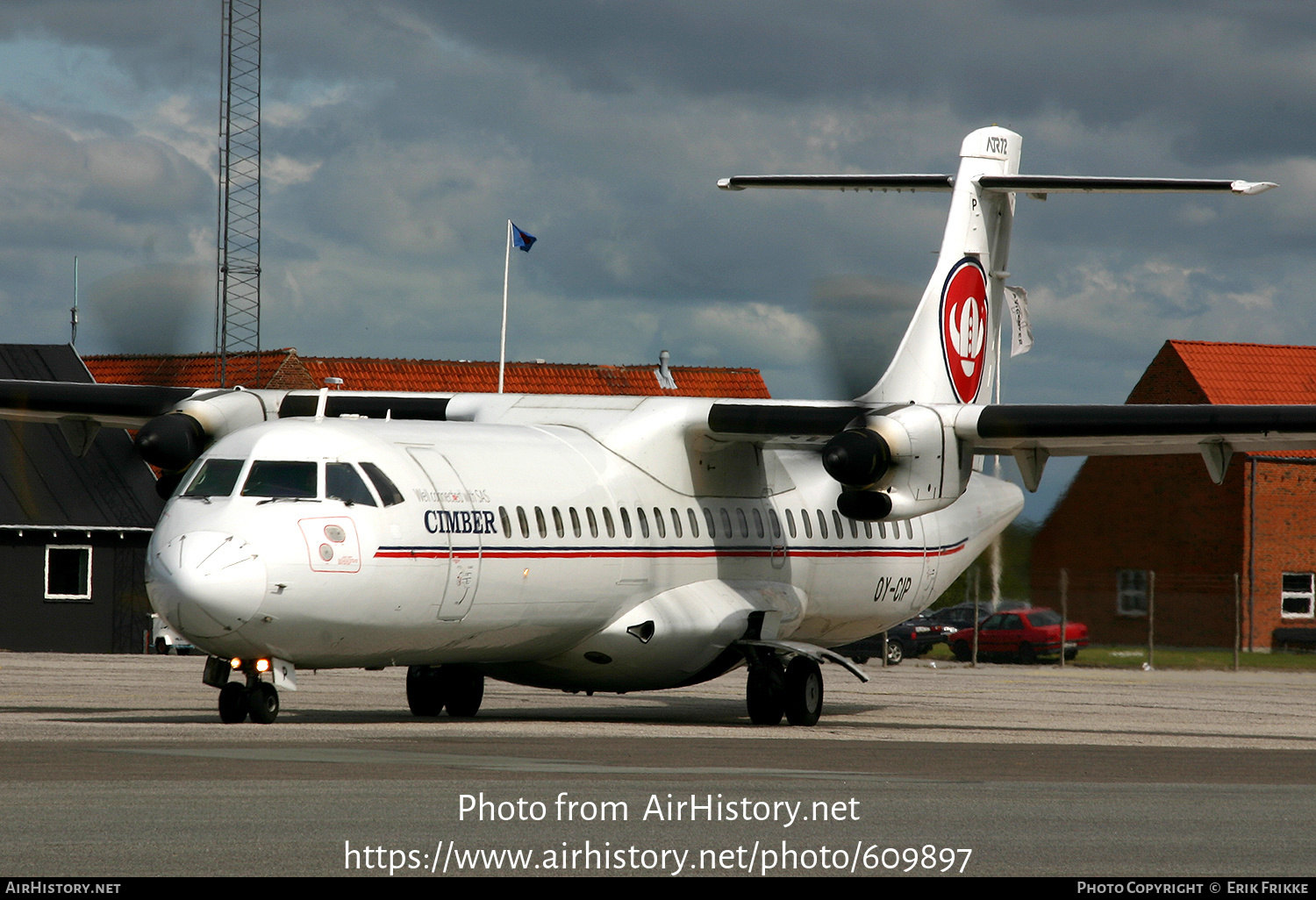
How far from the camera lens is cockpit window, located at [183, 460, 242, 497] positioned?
16.5 meters

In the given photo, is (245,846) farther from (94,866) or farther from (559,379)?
(559,379)

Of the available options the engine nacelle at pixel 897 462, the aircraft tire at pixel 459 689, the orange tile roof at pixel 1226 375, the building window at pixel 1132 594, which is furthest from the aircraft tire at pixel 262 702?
the orange tile roof at pixel 1226 375

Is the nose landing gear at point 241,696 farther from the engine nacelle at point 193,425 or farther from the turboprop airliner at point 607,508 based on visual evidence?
the engine nacelle at point 193,425

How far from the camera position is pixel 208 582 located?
15.5 meters

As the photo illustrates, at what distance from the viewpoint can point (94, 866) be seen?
8016mm

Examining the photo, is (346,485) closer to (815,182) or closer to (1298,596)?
(815,182)

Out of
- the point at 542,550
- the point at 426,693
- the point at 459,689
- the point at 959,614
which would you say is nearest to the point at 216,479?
the point at 542,550

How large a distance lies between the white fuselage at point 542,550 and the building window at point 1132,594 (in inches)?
362

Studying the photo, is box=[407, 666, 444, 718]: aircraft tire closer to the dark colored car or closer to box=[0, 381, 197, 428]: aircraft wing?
box=[0, 381, 197, 428]: aircraft wing

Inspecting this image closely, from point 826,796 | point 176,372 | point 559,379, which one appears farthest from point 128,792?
point 559,379

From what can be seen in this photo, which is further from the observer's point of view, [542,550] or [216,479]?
[542,550]

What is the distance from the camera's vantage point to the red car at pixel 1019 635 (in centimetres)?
3975

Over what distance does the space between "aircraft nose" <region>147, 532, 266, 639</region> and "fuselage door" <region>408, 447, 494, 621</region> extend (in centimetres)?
210

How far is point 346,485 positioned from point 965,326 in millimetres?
11659
